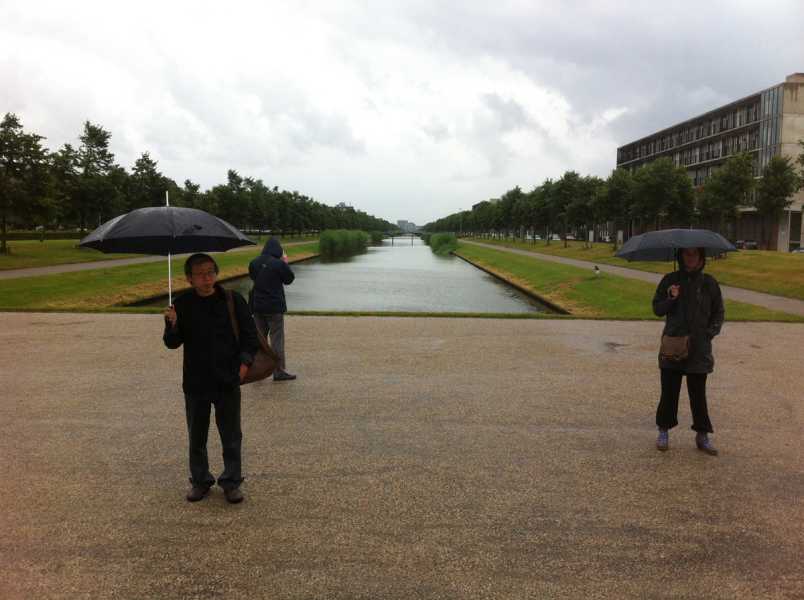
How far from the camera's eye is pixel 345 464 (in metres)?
5.15

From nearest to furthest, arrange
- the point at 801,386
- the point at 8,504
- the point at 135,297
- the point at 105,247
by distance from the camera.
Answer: the point at 8,504 → the point at 105,247 → the point at 801,386 → the point at 135,297

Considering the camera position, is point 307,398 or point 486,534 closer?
point 486,534

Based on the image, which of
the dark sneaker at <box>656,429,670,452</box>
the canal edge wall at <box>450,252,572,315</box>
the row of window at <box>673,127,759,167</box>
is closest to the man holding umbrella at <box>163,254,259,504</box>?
the dark sneaker at <box>656,429,670,452</box>

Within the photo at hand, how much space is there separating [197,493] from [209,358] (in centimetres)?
105

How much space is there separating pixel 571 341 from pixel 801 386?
13.6 feet

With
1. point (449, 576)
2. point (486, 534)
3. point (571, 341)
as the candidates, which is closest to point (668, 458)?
point (486, 534)

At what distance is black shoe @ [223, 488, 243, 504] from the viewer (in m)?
4.40

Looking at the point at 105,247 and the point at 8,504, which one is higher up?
the point at 105,247

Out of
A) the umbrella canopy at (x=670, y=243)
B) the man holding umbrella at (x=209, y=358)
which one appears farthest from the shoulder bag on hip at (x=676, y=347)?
the man holding umbrella at (x=209, y=358)

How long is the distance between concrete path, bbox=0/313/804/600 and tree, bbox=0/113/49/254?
3146 cm

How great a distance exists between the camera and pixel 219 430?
445 cm

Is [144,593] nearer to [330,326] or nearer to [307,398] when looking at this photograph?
[307,398]

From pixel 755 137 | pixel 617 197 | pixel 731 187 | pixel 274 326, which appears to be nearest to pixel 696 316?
pixel 274 326

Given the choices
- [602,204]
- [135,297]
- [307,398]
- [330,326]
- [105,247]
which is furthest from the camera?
[602,204]
